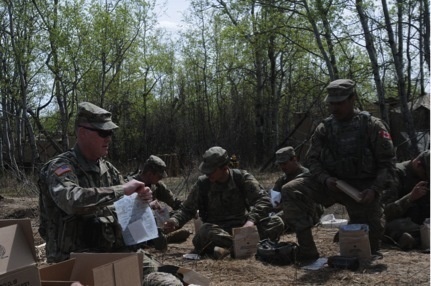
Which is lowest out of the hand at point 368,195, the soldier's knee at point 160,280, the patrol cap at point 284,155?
the soldier's knee at point 160,280

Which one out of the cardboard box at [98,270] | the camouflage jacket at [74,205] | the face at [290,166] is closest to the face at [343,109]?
the face at [290,166]

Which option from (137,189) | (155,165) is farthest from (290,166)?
(137,189)

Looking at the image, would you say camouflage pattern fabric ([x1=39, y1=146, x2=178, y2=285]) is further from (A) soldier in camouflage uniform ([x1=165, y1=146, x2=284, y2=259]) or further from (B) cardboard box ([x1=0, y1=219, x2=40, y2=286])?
(A) soldier in camouflage uniform ([x1=165, y1=146, x2=284, y2=259])

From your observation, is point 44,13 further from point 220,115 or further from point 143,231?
point 143,231

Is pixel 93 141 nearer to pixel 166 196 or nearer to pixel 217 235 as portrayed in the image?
pixel 217 235

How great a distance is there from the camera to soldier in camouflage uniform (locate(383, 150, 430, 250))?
588cm

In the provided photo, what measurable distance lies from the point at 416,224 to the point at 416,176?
0.54 meters

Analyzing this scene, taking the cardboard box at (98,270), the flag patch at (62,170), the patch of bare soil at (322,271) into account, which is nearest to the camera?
the cardboard box at (98,270)

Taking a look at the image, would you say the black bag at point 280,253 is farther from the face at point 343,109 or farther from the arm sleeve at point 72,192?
the arm sleeve at point 72,192

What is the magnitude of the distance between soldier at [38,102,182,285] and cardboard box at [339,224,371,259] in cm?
202

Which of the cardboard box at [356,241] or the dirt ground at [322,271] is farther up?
Result: the cardboard box at [356,241]

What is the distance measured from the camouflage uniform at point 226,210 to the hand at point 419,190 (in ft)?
4.87

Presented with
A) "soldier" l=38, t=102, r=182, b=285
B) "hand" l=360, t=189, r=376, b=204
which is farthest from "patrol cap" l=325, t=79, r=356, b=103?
"soldier" l=38, t=102, r=182, b=285

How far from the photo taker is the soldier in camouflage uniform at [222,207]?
608cm
